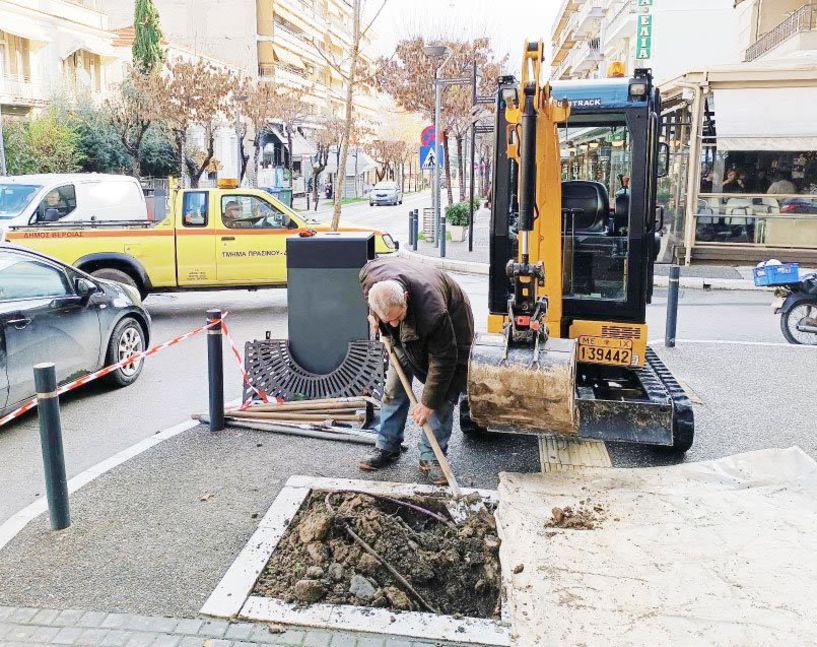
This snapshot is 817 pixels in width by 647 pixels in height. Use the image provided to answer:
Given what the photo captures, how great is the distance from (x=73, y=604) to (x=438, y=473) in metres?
2.35

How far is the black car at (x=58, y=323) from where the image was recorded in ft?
20.8

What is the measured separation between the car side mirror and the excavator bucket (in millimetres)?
4242

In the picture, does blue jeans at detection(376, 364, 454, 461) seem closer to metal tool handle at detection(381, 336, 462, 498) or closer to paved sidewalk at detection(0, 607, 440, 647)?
metal tool handle at detection(381, 336, 462, 498)

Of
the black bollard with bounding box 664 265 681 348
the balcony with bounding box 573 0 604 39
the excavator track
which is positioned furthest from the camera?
the balcony with bounding box 573 0 604 39

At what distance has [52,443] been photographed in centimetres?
450

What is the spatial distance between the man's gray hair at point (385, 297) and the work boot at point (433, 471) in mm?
1253

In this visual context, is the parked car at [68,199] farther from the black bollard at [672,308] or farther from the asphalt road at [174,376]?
the black bollard at [672,308]

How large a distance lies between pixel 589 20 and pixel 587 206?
50974mm

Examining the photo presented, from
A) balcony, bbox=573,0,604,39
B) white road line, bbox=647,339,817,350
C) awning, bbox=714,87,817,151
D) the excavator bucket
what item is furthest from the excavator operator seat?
balcony, bbox=573,0,604,39

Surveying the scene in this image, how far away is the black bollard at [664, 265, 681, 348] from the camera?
30.7ft

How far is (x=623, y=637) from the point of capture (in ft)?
11.8

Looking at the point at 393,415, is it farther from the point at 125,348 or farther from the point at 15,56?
the point at 15,56

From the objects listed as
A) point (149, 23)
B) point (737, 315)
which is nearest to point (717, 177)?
point (737, 315)

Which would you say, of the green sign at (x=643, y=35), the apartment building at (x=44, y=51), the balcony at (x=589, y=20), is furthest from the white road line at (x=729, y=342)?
the balcony at (x=589, y=20)
